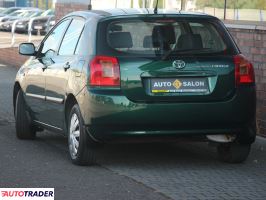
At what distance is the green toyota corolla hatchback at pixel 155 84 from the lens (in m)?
8.54

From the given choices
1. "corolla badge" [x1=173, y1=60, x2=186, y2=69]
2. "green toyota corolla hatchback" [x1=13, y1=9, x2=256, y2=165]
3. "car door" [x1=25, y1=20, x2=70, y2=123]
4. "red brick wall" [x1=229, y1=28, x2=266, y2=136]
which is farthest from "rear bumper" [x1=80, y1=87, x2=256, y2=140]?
"red brick wall" [x1=229, y1=28, x2=266, y2=136]

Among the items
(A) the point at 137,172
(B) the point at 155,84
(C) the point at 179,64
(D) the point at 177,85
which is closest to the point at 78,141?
(A) the point at 137,172

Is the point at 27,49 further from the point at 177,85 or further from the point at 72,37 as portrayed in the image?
the point at 177,85

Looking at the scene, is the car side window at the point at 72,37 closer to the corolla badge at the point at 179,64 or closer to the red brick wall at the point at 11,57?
the corolla badge at the point at 179,64

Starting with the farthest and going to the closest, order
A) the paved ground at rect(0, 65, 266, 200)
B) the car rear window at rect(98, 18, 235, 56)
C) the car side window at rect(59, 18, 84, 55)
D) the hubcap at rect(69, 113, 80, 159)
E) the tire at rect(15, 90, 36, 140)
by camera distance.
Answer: the tire at rect(15, 90, 36, 140) < the car side window at rect(59, 18, 84, 55) < the hubcap at rect(69, 113, 80, 159) < the car rear window at rect(98, 18, 235, 56) < the paved ground at rect(0, 65, 266, 200)

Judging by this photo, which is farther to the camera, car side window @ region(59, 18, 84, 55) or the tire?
A: the tire

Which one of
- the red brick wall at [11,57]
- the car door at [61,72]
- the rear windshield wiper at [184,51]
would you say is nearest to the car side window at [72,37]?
the car door at [61,72]

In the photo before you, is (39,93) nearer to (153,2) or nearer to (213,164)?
(213,164)

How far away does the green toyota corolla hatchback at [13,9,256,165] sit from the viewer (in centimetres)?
854

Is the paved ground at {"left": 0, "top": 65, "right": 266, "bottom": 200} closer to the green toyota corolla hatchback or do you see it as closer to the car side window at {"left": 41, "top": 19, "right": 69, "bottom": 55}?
the green toyota corolla hatchback

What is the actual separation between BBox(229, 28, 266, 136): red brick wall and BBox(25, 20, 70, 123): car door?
3.02 metres

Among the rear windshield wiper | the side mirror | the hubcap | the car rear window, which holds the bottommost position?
the hubcap

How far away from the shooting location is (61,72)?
31.2ft

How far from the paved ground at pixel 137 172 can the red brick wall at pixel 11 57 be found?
594 inches
